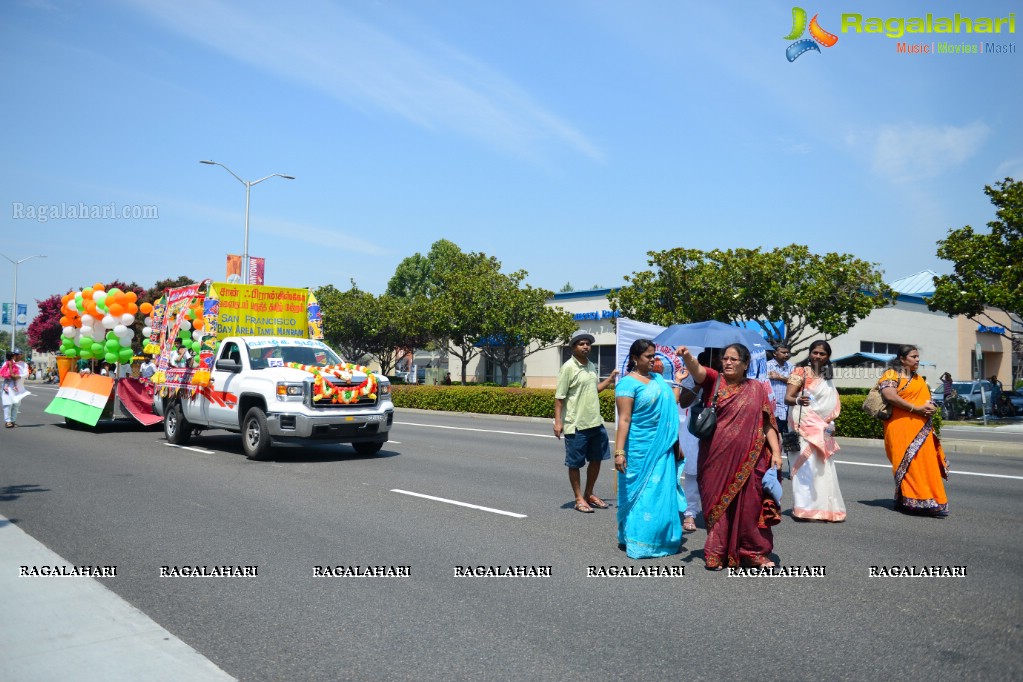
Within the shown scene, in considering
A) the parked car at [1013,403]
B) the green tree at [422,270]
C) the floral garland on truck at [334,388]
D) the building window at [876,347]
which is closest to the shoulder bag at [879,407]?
the floral garland on truck at [334,388]

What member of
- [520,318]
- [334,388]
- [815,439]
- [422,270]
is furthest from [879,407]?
[422,270]

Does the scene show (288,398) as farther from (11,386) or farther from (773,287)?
(773,287)

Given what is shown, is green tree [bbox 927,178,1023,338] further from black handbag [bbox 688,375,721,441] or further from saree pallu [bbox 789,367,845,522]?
black handbag [bbox 688,375,721,441]

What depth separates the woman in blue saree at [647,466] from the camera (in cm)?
654

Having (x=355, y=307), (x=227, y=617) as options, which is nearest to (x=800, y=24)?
(x=227, y=617)

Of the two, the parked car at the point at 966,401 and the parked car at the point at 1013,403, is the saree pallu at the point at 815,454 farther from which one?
the parked car at the point at 1013,403

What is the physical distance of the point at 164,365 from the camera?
1592 cm

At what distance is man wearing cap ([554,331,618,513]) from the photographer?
28.0ft

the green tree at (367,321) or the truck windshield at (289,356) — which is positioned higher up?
the green tree at (367,321)

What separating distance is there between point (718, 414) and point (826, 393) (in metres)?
2.86

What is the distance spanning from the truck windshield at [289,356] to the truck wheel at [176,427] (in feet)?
7.94

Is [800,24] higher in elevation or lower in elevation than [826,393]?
higher

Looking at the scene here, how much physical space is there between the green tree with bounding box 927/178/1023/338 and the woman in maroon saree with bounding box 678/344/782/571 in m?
22.9

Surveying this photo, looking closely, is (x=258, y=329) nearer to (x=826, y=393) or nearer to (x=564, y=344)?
(x=826, y=393)
